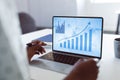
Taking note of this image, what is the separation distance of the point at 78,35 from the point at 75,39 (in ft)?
0.12

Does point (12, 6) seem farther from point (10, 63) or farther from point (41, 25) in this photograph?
point (41, 25)

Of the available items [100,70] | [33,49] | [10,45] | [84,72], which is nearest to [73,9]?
[33,49]

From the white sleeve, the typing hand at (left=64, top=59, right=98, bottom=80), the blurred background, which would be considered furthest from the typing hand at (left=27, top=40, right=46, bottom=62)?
the blurred background

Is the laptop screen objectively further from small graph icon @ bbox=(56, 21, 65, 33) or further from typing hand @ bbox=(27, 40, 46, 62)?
typing hand @ bbox=(27, 40, 46, 62)

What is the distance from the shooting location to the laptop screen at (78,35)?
1.11m

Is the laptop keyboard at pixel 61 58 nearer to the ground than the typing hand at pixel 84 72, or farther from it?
nearer to the ground

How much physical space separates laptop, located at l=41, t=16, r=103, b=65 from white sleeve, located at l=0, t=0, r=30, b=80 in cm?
75

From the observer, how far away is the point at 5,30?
0.34 meters

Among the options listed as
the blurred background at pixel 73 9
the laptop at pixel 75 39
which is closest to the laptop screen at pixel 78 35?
the laptop at pixel 75 39

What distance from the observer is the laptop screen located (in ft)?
3.66

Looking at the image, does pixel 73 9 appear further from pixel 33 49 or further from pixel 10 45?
pixel 10 45

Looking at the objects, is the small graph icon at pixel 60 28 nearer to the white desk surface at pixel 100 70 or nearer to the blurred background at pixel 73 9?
the white desk surface at pixel 100 70

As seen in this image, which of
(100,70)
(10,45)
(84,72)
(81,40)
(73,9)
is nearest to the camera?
(10,45)

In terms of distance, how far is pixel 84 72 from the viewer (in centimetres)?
A: 73
